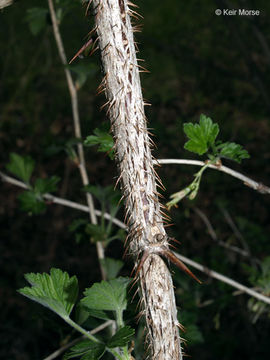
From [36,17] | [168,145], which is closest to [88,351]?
[36,17]

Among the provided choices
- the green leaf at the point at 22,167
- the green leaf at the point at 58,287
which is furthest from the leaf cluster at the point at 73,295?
the green leaf at the point at 22,167

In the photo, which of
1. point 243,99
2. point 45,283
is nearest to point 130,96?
point 45,283

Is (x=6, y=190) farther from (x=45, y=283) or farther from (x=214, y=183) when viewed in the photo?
(x=45, y=283)

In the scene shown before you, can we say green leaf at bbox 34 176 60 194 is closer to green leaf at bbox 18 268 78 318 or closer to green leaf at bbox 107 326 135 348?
green leaf at bbox 18 268 78 318

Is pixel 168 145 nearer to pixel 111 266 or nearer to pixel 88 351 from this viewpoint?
pixel 111 266

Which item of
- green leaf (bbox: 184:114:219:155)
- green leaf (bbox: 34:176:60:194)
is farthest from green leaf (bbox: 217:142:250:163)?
green leaf (bbox: 34:176:60:194)
